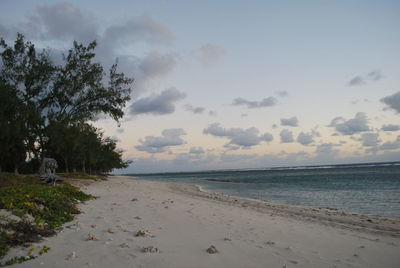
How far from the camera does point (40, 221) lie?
719cm

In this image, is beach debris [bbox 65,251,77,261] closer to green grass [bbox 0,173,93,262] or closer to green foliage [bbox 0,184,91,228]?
green grass [bbox 0,173,93,262]

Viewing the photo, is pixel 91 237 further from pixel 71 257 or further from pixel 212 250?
A: pixel 212 250

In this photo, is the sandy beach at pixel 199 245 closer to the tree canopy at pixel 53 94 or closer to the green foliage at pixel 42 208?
the green foliage at pixel 42 208

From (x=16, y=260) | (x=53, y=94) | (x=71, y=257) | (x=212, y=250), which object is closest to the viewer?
(x=16, y=260)

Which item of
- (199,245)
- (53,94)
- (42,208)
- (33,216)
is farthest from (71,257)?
(53,94)

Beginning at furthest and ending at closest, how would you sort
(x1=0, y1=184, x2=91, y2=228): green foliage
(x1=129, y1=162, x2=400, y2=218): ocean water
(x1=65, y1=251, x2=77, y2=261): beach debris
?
(x1=129, y1=162, x2=400, y2=218): ocean water → (x1=0, y1=184, x2=91, y2=228): green foliage → (x1=65, y1=251, x2=77, y2=261): beach debris

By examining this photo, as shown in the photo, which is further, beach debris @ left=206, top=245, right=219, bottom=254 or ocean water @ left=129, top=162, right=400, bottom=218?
ocean water @ left=129, top=162, right=400, bottom=218

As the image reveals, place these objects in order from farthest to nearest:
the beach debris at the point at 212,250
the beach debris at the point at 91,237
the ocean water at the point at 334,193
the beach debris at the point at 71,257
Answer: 1. the ocean water at the point at 334,193
2. the beach debris at the point at 91,237
3. the beach debris at the point at 212,250
4. the beach debris at the point at 71,257

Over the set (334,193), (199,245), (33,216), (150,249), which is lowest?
(334,193)

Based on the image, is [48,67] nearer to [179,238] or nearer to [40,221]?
[40,221]

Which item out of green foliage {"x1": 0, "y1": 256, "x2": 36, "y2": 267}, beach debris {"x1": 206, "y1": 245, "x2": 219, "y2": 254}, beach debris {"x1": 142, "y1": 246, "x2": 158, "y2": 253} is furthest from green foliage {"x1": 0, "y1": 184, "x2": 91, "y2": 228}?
beach debris {"x1": 206, "y1": 245, "x2": 219, "y2": 254}

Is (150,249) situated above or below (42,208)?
below

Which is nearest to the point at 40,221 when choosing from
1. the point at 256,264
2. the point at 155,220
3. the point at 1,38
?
the point at 155,220

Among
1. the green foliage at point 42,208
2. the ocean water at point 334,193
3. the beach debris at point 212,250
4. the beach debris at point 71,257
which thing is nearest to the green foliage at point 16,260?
the beach debris at point 71,257
